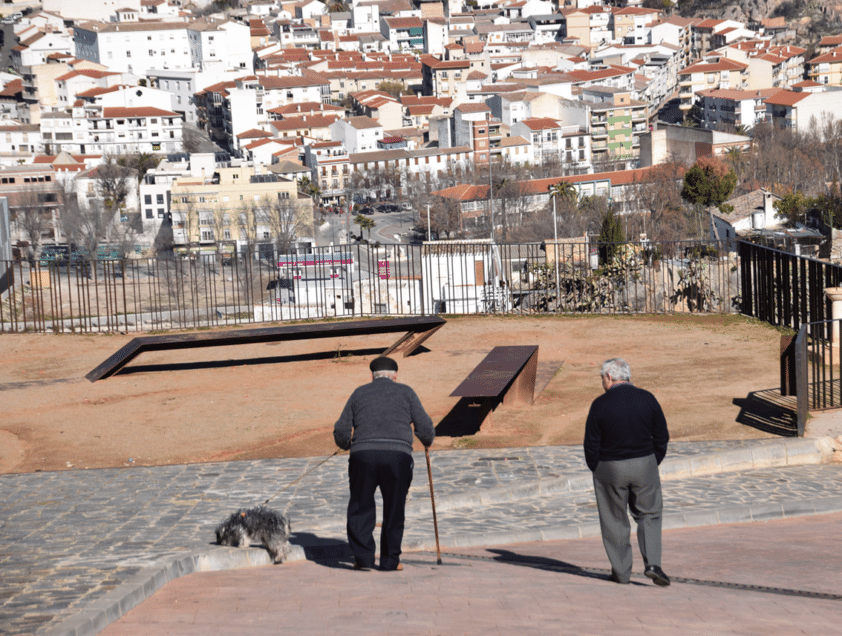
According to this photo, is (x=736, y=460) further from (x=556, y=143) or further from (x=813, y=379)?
(x=556, y=143)

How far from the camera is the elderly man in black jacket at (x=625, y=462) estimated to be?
5219mm

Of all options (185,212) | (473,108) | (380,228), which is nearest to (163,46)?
(473,108)

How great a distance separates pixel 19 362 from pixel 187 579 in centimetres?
951

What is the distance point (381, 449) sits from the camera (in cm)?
550

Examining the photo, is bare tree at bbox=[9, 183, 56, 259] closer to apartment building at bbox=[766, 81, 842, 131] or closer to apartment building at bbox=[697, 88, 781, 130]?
apartment building at bbox=[766, 81, 842, 131]

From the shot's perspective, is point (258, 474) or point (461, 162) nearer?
point (258, 474)

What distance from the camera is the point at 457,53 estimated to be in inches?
5207

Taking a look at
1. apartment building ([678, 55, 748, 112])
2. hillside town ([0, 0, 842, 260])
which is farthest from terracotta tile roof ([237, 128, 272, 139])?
apartment building ([678, 55, 748, 112])

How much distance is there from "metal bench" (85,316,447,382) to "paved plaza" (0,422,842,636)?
381 cm

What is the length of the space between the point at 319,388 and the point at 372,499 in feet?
21.1

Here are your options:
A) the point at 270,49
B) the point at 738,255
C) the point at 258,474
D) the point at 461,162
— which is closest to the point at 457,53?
the point at 270,49

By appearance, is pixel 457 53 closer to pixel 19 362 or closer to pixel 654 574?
pixel 19 362

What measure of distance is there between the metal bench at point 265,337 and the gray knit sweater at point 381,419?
286 inches

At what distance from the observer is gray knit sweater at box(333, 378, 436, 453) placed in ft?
18.1
